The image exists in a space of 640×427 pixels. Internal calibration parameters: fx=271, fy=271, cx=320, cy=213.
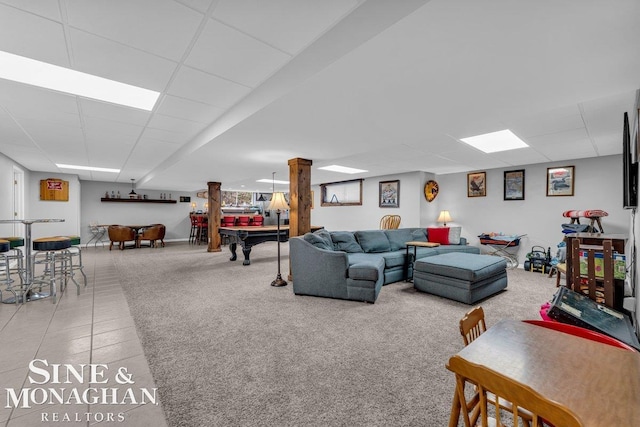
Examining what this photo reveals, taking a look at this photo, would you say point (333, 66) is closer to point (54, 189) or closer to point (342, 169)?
point (342, 169)

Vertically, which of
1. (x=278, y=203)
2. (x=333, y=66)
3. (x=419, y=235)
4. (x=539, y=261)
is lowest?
(x=539, y=261)

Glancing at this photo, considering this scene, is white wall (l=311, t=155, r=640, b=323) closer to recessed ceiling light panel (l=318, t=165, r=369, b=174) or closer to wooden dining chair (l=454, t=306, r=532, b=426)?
recessed ceiling light panel (l=318, t=165, r=369, b=174)

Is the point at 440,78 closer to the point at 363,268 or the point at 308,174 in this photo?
the point at 363,268

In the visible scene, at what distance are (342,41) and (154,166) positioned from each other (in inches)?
→ 251

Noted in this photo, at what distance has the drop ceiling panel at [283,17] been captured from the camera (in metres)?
1.55

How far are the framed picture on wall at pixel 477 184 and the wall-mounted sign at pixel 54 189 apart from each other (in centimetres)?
1133

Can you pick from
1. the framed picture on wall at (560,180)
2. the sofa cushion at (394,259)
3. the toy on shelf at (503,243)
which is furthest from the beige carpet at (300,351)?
the framed picture on wall at (560,180)

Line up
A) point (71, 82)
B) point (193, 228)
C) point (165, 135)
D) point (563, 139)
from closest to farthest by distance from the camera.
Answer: point (71, 82) → point (563, 139) → point (165, 135) → point (193, 228)

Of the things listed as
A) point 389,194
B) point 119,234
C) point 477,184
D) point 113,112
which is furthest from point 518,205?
point 119,234

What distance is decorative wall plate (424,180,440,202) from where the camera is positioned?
23.1ft

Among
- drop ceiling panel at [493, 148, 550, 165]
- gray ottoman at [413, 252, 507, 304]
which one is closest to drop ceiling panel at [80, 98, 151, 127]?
gray ottoman at [413, 252, 507, 304]

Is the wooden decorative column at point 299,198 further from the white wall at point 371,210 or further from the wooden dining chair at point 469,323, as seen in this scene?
the wooden dining chair at point 469,323

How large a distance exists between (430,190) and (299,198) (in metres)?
4.03

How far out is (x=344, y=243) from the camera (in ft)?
16.2
